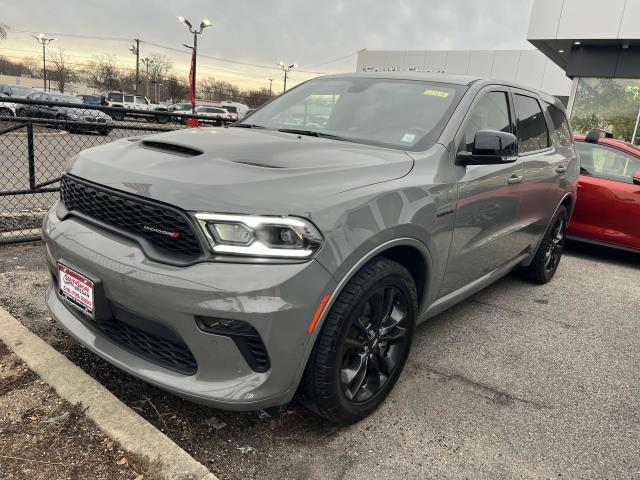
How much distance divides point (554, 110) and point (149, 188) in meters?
4.00

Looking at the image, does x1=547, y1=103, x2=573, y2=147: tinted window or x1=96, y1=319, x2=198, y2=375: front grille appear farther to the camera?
x1=547, y1=103, x2=573, y2=147: tinted window

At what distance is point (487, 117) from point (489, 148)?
610 millimetres

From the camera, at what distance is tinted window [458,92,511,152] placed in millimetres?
2988

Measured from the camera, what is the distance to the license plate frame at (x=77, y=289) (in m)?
2.11

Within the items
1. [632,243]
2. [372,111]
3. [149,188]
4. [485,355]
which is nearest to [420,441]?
[485,355]

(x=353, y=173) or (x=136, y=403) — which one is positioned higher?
(x=353, y=173)

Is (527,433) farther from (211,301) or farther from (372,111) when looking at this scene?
(372,111)

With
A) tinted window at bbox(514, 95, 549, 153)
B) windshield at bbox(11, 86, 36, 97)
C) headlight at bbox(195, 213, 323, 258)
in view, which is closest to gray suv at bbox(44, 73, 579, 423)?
headlight at bbox(195, 213, 323, 258)

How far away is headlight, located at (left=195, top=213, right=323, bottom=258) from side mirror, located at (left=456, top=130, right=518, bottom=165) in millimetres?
1334

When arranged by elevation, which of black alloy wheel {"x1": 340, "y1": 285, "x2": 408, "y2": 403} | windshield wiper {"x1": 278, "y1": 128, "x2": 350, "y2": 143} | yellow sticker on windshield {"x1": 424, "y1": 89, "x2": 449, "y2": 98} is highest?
yellow sticker on windshield {"x1": 424, "y1": 89, "x2": 449, "y2": 98}

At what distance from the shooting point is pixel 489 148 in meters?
2.77

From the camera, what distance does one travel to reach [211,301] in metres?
1.83

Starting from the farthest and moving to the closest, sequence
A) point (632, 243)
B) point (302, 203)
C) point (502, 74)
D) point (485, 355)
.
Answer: point (502, 74)
point (632, 243)
point (485, 355)
point (302, 203)

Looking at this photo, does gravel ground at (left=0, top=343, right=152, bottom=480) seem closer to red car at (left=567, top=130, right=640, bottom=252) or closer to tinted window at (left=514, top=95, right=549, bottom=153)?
tinted window at (left=514, top=95, right=549, bottom=153)
